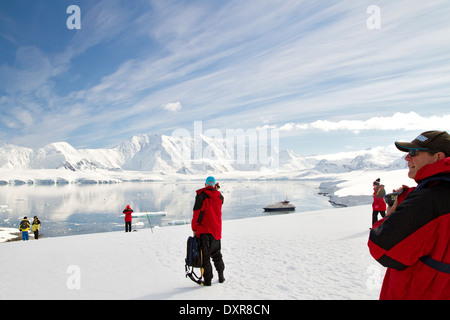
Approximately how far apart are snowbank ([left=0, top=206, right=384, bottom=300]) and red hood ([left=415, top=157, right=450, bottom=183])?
3.36 metres

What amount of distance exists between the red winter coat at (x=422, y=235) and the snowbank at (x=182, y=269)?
3.01m

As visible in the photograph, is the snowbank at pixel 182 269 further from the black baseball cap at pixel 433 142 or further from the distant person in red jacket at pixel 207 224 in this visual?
the black baseball cap at pixel 433 142

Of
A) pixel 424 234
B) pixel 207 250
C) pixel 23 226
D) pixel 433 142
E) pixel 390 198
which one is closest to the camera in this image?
pixel 424 234

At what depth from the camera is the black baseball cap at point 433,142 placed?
5.98ft

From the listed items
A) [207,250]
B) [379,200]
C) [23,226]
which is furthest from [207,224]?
[23,226]

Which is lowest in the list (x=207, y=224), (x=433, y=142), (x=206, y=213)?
(x=207, y=224)

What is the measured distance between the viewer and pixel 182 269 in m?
6.36

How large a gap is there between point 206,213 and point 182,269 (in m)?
2.11

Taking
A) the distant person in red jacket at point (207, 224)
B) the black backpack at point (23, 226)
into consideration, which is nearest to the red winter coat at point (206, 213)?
the distant person in red jacket at point (207, 224)

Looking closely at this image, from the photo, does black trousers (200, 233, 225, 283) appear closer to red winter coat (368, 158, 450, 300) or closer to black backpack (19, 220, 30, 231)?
red winter coat (368, 158, 450, 300)

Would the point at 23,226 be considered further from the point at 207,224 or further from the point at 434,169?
the point at 434,169

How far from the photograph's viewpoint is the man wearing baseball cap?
5.50 feet

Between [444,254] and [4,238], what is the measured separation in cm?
3147

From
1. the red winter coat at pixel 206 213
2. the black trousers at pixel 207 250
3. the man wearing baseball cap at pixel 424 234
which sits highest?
the man wearing baseball cap at pixel 424 234
